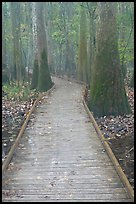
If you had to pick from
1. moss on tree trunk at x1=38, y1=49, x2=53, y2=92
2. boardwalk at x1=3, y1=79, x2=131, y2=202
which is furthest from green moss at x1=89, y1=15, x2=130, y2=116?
moss on tree trunk at x1=38, y1=49, x2=53, y2=92

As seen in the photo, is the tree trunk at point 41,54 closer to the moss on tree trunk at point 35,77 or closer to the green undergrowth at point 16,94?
the moss on tree trunk at point 35,77

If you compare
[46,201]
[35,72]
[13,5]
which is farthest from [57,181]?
[13,5]

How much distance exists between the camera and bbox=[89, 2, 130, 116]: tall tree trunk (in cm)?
1280

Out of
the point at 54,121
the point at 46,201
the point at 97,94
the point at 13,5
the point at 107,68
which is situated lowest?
the point at 46,201

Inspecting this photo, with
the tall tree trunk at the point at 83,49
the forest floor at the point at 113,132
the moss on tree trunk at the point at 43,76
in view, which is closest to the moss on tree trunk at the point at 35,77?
the moss on tree trunk at the point at 43,76

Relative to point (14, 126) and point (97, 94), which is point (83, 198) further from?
point (97, 94)

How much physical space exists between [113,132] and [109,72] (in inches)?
119

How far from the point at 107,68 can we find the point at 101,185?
6870 millimetres

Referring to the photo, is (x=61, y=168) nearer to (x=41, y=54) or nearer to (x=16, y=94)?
(x=16, y=94)

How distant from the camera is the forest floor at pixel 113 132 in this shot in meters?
8.24

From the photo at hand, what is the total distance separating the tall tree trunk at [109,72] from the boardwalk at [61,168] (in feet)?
3.88

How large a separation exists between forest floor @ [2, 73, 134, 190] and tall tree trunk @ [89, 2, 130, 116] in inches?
16.7

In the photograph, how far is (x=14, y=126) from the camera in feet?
39.2

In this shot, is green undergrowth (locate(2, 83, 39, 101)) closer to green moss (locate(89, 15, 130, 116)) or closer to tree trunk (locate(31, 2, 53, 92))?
tree trunk (locate(31, 2, 53, 92))
